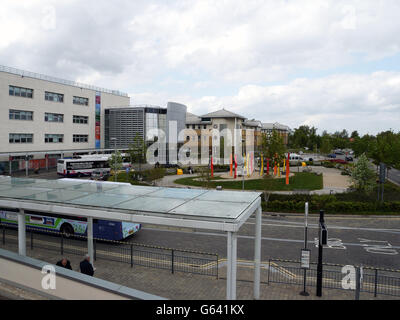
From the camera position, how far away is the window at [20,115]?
44594mm

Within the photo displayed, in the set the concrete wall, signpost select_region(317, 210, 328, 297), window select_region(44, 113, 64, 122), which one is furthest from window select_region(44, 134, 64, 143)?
signpost select_region(317, 210, 328, 297)

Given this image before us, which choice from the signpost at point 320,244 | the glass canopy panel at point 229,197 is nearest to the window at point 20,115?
the glass canopy panel at point 229,197

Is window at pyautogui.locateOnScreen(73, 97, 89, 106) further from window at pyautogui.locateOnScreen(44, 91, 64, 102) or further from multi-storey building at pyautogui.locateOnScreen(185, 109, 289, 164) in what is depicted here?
multi-storey building at pyautogui.locateOnScreen(185, 109, 289, 164)

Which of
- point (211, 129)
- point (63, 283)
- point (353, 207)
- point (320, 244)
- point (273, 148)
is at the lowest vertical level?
point (353, 207)

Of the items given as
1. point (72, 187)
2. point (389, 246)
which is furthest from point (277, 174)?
point (72, 187)

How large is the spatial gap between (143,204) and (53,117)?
4710cm

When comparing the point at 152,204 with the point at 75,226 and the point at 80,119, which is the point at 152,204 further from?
the point at 80,119

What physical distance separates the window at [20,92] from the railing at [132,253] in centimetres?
3322

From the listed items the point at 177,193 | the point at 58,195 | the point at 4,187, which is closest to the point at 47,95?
the point at 4,187

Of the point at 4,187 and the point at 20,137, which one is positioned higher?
the point at 20,137

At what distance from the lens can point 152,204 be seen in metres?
9.42
